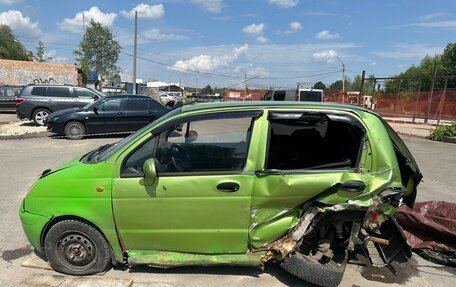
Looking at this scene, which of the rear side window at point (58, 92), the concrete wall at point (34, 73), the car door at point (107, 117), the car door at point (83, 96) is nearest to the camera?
the car door at point (107, 117)

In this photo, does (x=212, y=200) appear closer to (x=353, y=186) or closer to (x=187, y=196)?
(x=187, y=196)

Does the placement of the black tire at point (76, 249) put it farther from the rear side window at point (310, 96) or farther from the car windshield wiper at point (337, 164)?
the rear side window at point (310, 96)

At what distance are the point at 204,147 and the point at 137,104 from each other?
1020 cm

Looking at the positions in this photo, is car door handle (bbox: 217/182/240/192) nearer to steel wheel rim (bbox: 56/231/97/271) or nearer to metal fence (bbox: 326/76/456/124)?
steel wheel rim (bbox: 56/231/97/271)

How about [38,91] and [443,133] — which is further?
[38,91]

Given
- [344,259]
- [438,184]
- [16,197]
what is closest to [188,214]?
[344,259]

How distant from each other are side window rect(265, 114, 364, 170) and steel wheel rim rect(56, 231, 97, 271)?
1901mm

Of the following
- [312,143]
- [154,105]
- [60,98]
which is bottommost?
[60,98]

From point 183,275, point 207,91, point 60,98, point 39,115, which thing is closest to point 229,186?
point 183,275

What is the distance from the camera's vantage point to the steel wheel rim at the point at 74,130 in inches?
493

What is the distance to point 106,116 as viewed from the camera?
1279 cm

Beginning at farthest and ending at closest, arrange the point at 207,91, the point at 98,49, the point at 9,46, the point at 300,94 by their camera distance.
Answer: the point at 207,91
the point at 9,46
the point at 98,49
the point at 300,94

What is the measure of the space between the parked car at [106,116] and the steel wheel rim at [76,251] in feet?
31.3

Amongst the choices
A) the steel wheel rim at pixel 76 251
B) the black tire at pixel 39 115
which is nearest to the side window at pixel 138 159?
the steel wheel rim at pixel 76 251
